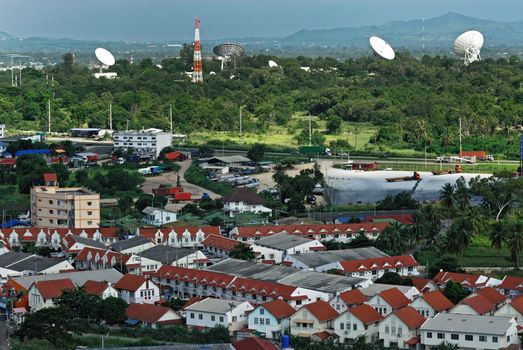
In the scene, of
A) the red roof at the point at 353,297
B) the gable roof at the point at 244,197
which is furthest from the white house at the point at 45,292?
the gable roof at the point at 244,197

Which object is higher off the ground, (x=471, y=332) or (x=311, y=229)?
(x=311, y=229)

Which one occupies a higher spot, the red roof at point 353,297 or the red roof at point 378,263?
the red roof at point 378,263

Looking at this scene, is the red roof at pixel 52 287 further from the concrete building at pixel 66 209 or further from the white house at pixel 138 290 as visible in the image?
the concrete building at pixel 66 209

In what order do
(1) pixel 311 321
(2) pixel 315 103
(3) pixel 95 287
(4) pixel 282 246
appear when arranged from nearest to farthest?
(1) pixel 311 321 < (3) pixel 95 287 < (4) pixel 282 246 < (2) pixel 315 103

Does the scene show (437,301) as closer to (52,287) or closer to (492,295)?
(492,295)

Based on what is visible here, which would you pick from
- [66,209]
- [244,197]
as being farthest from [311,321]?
[244,197]

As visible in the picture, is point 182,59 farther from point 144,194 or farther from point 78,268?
point 78,268
